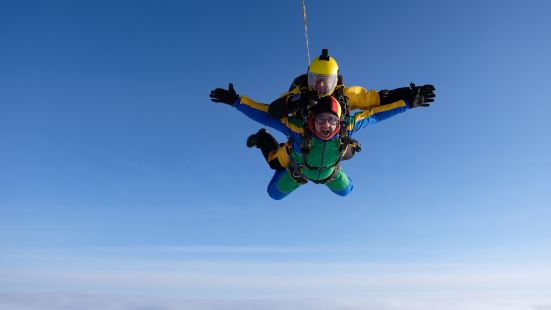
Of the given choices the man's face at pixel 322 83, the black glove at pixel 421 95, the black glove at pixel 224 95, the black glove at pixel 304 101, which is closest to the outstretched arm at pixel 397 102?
the black glove at pixel 421 95

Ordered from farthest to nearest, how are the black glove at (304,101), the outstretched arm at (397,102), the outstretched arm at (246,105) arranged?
the outstretched arm at (397,102)
the outstretched arm at (246,105)
the black glove at (304,101)

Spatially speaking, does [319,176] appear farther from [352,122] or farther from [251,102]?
[251,102]

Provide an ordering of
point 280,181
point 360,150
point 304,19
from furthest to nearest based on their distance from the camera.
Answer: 1. point 280,181
2. point 360,150
3. point 304,19

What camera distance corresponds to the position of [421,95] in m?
6.98

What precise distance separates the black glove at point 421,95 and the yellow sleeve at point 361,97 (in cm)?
54

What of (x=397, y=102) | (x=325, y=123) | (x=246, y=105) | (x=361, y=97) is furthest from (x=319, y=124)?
(x=397, y=102)

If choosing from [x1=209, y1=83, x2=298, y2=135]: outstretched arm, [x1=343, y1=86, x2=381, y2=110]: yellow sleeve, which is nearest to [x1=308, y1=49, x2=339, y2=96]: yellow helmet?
[x1=343, y1=86, x2=381, y2=110]: yellow sleeve

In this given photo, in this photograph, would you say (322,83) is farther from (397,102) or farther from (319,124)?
(397,102)

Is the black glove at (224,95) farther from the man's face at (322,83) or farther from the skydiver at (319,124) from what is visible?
the man's face at (322,83)

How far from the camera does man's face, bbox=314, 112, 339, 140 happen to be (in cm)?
636

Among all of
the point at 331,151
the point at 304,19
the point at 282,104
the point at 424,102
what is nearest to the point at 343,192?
the point at 331,151

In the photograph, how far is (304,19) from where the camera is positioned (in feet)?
19.8

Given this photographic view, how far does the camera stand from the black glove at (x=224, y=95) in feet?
22.4

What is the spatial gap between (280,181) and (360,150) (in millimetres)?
1920
